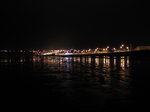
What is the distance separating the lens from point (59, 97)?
26.0ft

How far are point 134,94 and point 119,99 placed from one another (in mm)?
1259

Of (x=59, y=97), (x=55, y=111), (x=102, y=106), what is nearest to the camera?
(x=55, y=111)

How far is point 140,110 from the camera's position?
6.07 meters

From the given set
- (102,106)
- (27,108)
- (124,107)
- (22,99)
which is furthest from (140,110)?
(22,99)

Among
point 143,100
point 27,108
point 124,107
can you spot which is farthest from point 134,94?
point 27,108

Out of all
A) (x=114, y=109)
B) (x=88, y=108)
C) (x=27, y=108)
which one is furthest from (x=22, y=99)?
(x=114, y=109)

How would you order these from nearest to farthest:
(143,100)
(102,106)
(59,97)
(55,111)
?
(55,111) < (102,106) < (143,100) < (59,97)

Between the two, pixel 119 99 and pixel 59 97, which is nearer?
pixel 119 99

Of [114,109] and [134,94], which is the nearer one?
[114,109]

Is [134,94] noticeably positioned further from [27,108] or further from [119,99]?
[27,108]

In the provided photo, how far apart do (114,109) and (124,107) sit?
0.45m

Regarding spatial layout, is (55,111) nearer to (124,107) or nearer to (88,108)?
(88,108)

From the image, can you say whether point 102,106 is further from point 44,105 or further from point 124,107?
point 44,105

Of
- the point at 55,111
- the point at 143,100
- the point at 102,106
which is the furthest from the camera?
the point at 143,100
